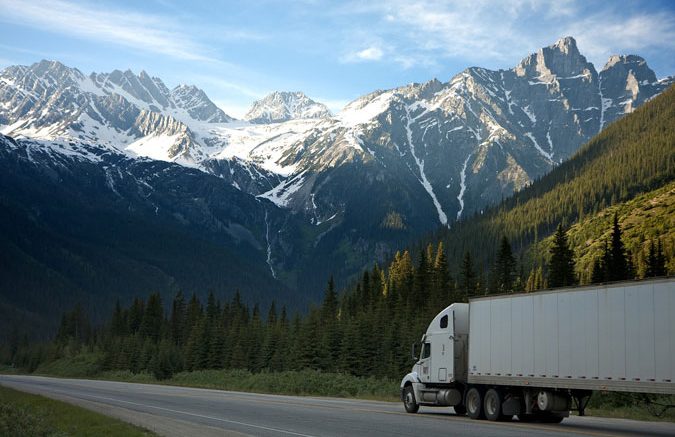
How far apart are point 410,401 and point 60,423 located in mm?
15865

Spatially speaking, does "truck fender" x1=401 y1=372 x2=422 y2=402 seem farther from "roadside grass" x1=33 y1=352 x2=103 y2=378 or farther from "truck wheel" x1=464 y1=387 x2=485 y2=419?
"roadside grass" x1=33 y1=352 x2=103 y2=378

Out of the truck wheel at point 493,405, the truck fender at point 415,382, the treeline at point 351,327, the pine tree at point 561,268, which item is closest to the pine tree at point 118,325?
the treeline at point 351,327

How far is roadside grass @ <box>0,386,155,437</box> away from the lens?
2475cm

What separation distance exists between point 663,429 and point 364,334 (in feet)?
187

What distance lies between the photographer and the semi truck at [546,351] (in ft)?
78.9

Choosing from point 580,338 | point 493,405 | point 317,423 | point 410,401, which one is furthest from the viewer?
point 410,401

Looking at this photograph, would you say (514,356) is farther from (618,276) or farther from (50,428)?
(618,276)

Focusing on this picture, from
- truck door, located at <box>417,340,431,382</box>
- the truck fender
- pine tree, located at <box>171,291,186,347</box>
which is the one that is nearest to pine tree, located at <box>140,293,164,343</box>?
pine tree, located at <box>171,291,186,347</box>

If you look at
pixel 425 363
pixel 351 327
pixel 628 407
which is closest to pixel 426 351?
pixel 425 363

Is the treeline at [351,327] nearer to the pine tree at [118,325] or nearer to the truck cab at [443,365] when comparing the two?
the pine tree at [118,325]

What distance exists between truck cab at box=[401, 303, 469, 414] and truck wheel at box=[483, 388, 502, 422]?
2.89 meters

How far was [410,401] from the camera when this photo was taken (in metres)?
36.6

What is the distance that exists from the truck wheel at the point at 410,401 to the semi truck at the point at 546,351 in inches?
2.0

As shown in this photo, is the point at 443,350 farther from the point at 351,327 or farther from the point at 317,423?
the point at 351,327
